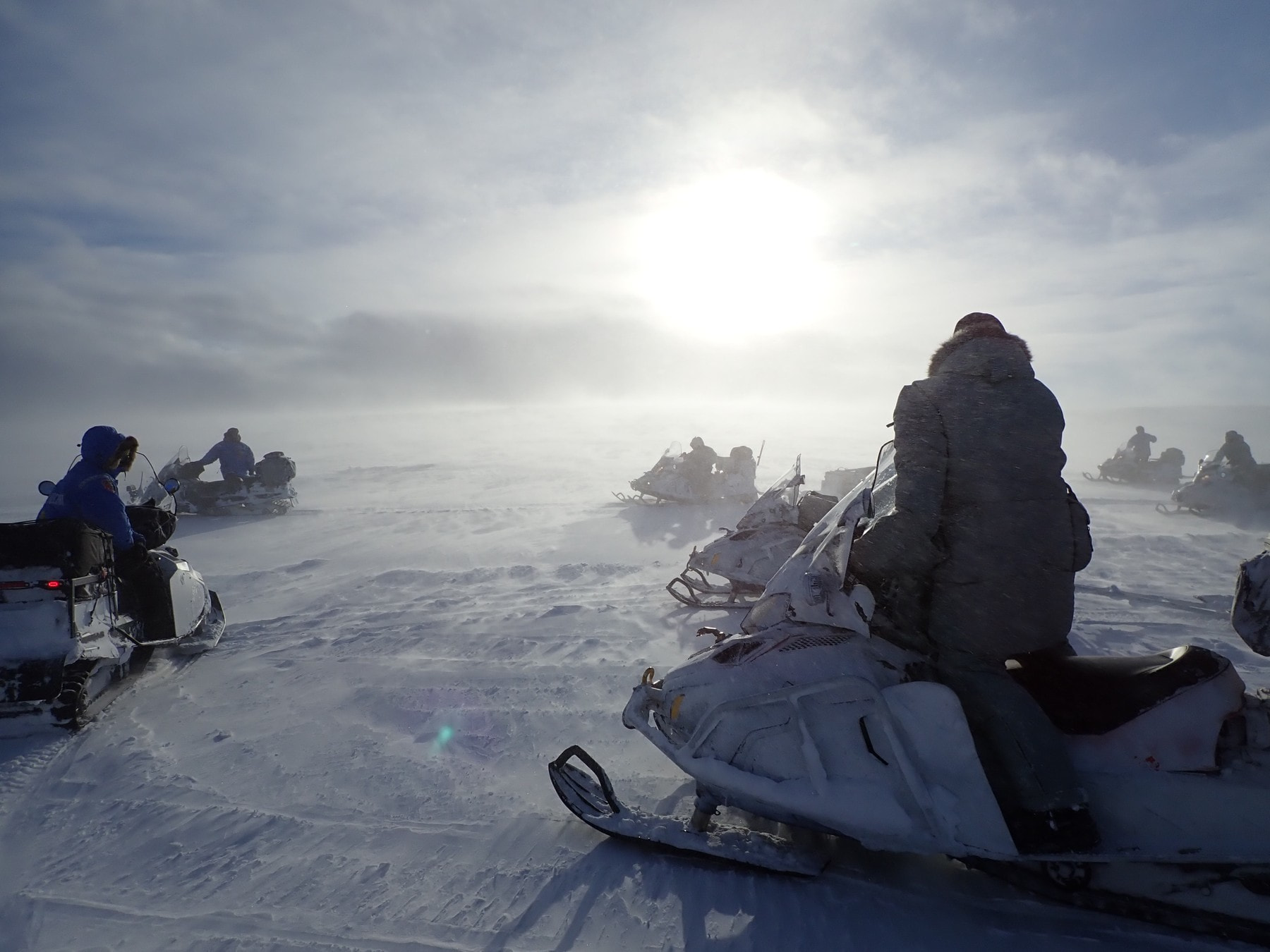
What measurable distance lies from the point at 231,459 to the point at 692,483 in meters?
9.60

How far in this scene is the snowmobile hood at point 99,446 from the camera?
194 inches

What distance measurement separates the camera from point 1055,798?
2.43m

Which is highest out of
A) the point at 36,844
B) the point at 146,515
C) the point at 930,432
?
the point at 930,432

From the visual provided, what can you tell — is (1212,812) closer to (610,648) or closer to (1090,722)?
(1090,722)

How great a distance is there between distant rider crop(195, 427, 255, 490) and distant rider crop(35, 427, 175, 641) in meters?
9.47

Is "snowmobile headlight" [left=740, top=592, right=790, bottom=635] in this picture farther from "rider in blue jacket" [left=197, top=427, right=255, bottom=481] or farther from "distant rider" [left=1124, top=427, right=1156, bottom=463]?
"distant rider" [left=1124, top=427, right=1156, bottom=463]

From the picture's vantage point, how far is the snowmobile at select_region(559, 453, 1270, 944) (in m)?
2.47

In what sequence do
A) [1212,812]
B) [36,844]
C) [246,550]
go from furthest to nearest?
[246,550] → [36,844] → [1212,812]

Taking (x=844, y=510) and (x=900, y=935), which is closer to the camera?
(x=900, y=935)

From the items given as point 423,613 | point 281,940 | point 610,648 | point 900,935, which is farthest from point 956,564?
point 423,613

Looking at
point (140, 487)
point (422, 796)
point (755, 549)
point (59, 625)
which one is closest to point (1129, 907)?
point (422, 796)

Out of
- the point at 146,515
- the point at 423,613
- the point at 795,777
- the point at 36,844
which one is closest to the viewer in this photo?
the point at 795,777

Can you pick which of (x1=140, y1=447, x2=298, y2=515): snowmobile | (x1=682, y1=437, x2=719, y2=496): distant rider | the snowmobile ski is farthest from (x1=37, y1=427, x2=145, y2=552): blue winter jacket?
(x1=682, y1=437, x2=719, y2=496): distant rider

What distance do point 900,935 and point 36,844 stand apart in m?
3.99
